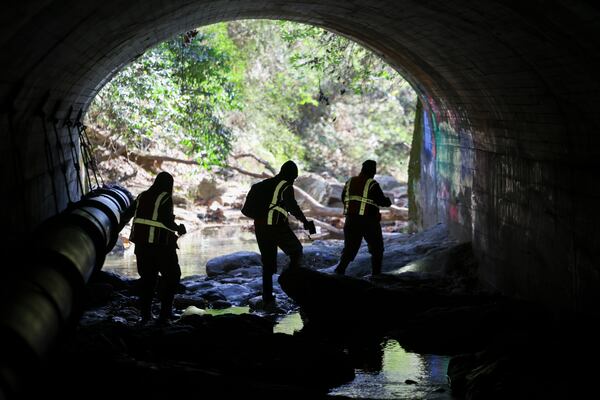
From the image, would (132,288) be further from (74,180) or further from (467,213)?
(467,213)

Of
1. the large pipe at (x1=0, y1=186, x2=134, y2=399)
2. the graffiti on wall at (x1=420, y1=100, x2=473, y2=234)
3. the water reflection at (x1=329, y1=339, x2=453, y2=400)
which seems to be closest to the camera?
the large pipe at (x1=0, y1=186, x2=134, y2=399)

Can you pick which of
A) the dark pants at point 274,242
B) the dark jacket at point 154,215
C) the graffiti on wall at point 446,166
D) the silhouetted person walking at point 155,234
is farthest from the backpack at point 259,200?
the graffiti on wall at point 446,166

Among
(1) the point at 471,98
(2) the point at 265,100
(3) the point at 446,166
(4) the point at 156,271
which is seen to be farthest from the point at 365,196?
(2) the point at 265,100

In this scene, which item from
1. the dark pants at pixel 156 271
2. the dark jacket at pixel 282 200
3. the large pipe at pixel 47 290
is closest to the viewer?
the large pipe at pixel 47 290

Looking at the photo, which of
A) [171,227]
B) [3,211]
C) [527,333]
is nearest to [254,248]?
[171,227]

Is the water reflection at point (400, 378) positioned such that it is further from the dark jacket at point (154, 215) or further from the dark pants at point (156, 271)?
the dark jacket at point (154, 215)

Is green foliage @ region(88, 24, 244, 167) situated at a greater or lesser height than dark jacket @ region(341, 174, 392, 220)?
greater

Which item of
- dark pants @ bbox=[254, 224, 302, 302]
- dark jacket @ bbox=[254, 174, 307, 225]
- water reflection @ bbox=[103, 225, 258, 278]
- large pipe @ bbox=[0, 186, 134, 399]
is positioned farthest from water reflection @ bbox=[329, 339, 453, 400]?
water reflection @ bbox=[103, 225, 258, 278]

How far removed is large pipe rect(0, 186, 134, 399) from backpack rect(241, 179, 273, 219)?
98.4 inches

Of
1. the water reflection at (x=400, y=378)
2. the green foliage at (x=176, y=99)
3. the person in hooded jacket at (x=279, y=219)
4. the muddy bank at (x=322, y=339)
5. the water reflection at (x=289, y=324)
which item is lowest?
the water reflection at (x=400, y=378)

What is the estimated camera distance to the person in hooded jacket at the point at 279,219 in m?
10.7

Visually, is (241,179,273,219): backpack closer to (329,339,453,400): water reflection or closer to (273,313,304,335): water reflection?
(273,313,304,335): water reflection

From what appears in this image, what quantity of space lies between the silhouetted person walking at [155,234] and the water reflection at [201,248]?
21.0 feet

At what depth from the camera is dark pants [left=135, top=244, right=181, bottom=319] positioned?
9.35m
